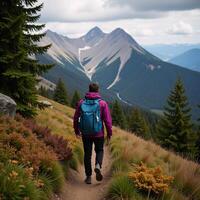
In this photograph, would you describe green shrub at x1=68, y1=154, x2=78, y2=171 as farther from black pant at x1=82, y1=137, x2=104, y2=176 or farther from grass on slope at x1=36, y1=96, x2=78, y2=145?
grass on slope at x1=36, y1=96, x2=78, y2=145

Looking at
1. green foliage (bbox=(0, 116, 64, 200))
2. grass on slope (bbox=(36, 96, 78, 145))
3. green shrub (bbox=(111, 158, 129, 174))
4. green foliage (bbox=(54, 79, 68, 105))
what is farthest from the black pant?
green foliage (bbox=(54, 79, 68, 105))

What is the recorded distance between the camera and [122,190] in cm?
817

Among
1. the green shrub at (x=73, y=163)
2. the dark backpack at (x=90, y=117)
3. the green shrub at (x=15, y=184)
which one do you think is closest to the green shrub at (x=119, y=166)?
the green shrub at (x=73, y=163)

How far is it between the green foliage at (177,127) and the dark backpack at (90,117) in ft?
104

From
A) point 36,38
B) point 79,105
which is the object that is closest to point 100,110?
point 79,105

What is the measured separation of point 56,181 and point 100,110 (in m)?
2.07

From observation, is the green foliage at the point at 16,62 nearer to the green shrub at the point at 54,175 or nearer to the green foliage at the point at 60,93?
the green shrub at the point at 54,175

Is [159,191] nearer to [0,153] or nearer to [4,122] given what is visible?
[0,153]

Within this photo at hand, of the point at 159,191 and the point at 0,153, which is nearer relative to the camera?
the point at 0,153

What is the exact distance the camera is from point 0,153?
7.64m

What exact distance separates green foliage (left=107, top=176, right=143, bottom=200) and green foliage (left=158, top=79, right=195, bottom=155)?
32420 millimetres

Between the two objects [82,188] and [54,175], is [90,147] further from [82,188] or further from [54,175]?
[54,175]

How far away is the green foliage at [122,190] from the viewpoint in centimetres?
798

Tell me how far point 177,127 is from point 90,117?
33.3 m
